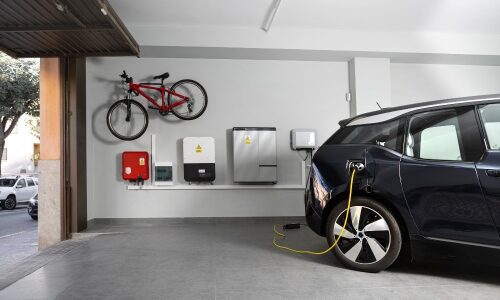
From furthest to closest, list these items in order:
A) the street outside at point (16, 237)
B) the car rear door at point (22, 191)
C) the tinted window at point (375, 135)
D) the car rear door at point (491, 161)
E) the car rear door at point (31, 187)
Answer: the car rear door at point (31, 187) < the car rear door at point (22, 191) < the street outside at point (16, 237) < the tinted window at point (375, 135) < the car rear door at point (491, 161)

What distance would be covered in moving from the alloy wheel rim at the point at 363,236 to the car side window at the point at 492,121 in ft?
3.38

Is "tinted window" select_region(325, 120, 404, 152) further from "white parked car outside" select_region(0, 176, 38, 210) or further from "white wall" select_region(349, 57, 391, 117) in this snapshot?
"white parked car outside" select_region(0, 176, 38, 210)

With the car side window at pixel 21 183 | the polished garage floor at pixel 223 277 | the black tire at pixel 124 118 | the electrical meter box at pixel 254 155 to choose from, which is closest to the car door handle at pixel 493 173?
the polished garage floor at pixel 223 277

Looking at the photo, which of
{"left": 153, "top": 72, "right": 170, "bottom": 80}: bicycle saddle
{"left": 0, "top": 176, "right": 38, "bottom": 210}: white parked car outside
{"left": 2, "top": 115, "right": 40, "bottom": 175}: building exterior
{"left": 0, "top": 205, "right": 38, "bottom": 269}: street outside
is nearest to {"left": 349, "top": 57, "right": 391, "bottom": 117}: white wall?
{"left": 153, "top": 72, "right": 170, "bottom": 80}: bicycle saddle

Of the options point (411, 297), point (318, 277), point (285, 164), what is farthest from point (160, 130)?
point (411, 297)

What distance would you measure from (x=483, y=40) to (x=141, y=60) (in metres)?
5.90

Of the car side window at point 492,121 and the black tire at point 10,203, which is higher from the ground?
the car side window at point 492,121

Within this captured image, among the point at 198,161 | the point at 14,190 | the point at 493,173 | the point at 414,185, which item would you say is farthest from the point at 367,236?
the point at 14,190

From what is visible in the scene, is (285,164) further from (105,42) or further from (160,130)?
(105,42)

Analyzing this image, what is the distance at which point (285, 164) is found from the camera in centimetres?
546

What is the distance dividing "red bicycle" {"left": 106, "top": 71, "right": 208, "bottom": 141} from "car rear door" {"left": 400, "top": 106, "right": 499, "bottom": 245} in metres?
3.54

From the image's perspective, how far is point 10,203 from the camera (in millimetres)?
11211

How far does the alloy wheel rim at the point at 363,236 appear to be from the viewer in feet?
8.87

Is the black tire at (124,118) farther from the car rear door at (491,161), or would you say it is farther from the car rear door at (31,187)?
the car rear door at (31,187)
